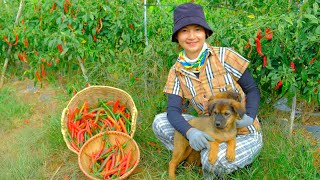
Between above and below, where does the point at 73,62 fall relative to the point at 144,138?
above

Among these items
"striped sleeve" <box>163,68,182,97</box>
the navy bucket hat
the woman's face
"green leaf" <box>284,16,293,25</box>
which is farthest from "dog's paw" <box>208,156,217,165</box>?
"green leaf" <box>284,16,293,25</box>

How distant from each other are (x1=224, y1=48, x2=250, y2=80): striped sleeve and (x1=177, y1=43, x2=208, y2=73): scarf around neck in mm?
176

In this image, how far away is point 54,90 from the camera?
17.6 ft

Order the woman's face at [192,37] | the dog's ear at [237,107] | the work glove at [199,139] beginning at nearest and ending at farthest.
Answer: the dog's ear at [237,107], the work glove at [199,139], the woman's face at [192,37]

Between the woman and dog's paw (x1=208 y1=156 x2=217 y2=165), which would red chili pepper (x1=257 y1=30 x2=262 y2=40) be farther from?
dog's paw (x1=208 y1=156 x2=217 y2=165)

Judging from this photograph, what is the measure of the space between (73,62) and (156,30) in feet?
4.00

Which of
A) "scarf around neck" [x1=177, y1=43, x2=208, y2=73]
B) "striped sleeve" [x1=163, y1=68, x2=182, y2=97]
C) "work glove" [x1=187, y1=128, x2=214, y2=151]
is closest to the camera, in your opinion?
"work glove" [x1=187, y1=128, x2=214, y2=151]

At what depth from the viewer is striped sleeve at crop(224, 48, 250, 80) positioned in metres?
3.14

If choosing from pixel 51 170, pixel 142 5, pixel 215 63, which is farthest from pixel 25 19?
pixel 215 63

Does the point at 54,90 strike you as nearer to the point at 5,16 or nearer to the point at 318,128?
the point at 5,16

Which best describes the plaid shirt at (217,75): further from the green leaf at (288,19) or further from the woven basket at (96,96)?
the woven basket at (96,96)

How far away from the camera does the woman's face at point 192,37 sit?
3.05m

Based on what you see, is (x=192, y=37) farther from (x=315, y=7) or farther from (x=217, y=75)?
(x=315, y=7)

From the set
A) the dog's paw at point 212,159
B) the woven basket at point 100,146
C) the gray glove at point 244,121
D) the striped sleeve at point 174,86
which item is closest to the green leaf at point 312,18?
the gray glove at point 244,121
